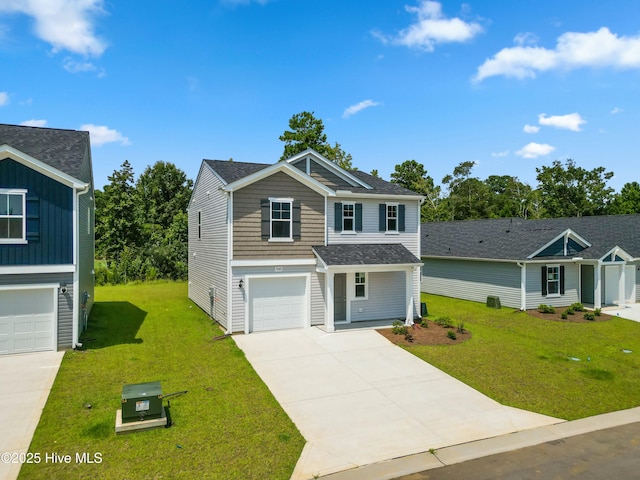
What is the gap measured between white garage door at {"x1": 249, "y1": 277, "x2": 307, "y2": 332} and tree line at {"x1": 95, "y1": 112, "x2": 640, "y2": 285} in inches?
714

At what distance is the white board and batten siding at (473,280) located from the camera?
22328mm

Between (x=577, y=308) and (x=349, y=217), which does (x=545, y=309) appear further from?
→ (x=349, y=217)

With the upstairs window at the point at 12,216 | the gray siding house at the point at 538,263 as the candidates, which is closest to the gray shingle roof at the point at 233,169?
the upstairs window at the point at 12,216

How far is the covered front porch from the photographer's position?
16812mm

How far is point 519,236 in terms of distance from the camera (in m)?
24.3

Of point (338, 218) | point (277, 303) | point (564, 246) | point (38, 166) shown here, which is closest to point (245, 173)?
point (338, 218)

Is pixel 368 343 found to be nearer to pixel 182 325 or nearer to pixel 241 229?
pixel 241 229

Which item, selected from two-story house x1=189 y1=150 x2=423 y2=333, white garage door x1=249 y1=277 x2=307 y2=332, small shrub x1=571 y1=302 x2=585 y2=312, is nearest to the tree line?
two-story house x1=189 y1=150 x2=423 y2=333

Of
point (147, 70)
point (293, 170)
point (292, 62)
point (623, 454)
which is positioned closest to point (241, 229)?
point (293, 170)

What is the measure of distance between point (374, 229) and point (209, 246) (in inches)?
301

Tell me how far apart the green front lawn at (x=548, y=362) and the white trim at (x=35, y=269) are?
11.6 m

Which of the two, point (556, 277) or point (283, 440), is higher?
point (556, 277)

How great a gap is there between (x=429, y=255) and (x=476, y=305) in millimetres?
5434

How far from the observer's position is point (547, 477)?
685 cm
